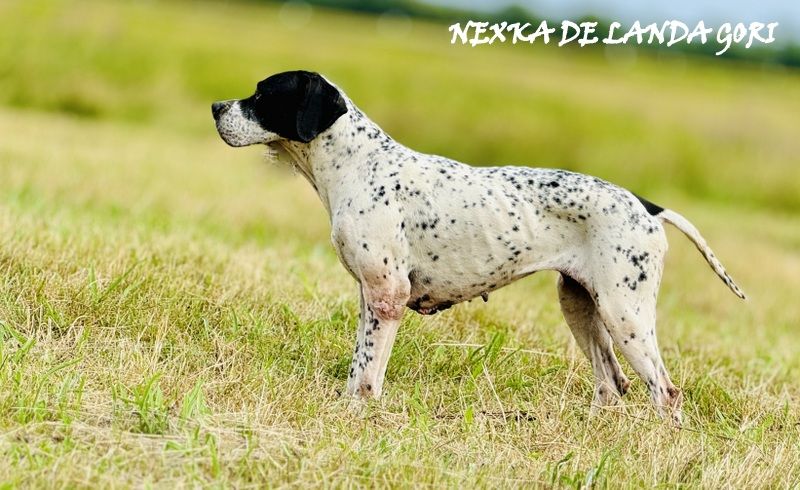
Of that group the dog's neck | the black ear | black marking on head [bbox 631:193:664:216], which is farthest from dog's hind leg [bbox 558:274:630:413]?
the black ear

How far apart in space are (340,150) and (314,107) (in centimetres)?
27

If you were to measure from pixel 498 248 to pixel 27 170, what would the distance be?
8.17 meters

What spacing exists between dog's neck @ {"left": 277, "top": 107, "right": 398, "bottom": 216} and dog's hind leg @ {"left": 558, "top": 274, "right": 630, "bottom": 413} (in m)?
1.28

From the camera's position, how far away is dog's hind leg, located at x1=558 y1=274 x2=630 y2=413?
5.61 meters

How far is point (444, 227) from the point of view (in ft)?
17.2

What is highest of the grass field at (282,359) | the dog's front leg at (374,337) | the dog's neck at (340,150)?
the dog's neck at (340,150)

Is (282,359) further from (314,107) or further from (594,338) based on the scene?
(594,338)

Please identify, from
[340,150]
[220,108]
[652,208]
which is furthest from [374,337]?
[652,208]

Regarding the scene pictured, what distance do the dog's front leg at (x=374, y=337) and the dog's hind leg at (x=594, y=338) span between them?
100cm

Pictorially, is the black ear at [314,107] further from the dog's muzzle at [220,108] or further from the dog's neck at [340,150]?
the dog's muzzle at [220,108]

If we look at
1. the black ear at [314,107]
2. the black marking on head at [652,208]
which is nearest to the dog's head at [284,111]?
the black ear at [314,107]

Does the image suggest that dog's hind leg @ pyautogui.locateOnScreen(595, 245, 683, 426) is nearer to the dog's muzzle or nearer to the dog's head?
the dog's head

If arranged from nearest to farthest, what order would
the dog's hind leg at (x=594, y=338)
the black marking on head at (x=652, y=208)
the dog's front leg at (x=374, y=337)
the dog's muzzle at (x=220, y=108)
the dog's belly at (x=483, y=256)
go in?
the dog's front leg at (x=374, y=337) → the dog's belly at (x=483, y=256) → the black marking on head at (x=652, y=208) → the dog's muzzle at (x=220, y=108) → the dog's hind leg at (x=594, y=338)

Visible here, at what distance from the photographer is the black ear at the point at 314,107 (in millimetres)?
5273
